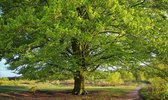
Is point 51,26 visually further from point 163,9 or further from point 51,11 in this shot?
point 163,9

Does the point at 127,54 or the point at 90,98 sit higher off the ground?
the point at 127,54

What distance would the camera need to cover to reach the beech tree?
2112 centimetres

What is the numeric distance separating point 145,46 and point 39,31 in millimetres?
7418

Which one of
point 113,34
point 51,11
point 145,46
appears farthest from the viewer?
point 113,34

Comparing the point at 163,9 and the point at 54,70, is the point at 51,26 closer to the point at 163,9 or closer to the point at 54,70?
the point at 54,70

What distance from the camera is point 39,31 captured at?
22453 mm

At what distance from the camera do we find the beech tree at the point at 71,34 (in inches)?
832

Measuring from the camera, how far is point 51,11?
20.2m

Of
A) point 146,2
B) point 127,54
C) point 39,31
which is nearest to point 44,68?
point 39,31

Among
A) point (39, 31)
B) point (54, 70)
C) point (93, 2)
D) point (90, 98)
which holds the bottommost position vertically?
point (90, 98)

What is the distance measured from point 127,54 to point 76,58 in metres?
3.69

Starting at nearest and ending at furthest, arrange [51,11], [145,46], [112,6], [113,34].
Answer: [51,11] < [112,6] < [145,46] < [113,34]

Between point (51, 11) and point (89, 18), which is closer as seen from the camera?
point (51, 11)

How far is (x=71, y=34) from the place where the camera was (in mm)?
20734
